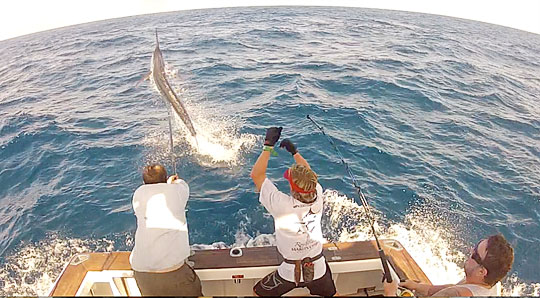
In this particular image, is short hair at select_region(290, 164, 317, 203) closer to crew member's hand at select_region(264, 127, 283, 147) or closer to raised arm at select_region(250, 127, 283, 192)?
raised arm at select_region(250, 127, 283, 192)

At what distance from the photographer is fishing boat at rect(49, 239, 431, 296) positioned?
4199mm

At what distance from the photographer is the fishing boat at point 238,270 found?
165 inches

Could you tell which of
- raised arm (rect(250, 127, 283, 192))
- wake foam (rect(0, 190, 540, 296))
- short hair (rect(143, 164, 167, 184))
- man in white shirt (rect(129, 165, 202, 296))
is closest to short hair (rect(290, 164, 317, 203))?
raised arm (rect(250, 127, 283, 192))

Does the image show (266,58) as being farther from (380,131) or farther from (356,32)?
(356,32)

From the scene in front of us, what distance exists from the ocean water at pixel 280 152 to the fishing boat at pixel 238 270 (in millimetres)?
2343

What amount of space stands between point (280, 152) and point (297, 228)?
6.99 m

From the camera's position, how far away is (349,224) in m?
7.39

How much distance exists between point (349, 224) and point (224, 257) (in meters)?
3.74

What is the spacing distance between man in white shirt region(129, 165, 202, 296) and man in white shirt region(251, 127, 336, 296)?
2.82 ft

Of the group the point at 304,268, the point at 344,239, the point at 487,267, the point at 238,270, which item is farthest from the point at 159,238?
the point at 344,239

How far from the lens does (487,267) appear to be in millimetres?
2762

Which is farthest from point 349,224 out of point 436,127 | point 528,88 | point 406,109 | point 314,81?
point 528,88

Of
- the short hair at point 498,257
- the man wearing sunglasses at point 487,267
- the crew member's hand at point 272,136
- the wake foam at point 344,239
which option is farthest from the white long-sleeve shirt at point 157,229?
the wake foam at point 344,239

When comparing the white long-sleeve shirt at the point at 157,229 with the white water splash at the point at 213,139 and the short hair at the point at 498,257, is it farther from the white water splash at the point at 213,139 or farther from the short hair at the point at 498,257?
the white water splash at the point at 213,139
